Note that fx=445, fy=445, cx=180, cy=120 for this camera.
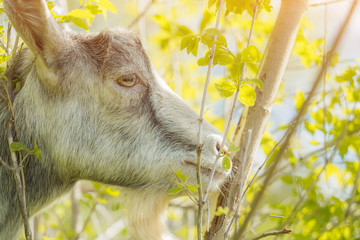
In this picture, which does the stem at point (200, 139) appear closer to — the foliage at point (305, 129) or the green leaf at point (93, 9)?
the foliage at point (305, 129)

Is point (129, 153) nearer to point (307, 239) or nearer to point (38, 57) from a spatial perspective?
point (38, 57)

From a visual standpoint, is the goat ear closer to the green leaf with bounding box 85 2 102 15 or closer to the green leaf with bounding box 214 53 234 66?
the green leaf with bounding box 85 2 102 15

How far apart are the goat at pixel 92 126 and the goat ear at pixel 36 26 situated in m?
0.01

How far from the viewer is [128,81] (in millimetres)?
2861

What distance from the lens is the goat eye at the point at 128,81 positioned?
285 cm

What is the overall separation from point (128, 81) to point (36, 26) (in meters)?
0.65

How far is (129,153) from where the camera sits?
283 cm

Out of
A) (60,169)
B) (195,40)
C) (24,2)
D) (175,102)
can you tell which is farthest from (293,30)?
(60,169)

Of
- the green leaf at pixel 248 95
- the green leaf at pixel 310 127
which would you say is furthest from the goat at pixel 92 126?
the green leaf at pixel 310 127

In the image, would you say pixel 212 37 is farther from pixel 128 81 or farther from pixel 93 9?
pixel 93 9

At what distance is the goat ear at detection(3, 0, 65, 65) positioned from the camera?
2.43 m

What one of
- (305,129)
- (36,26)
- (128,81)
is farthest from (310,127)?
(36,26)

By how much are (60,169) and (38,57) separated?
0.73 metres

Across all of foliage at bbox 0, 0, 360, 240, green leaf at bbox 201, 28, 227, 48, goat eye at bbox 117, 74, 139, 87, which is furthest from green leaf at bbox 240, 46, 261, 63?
goat eye at bbox 117, 74, 139, 87
